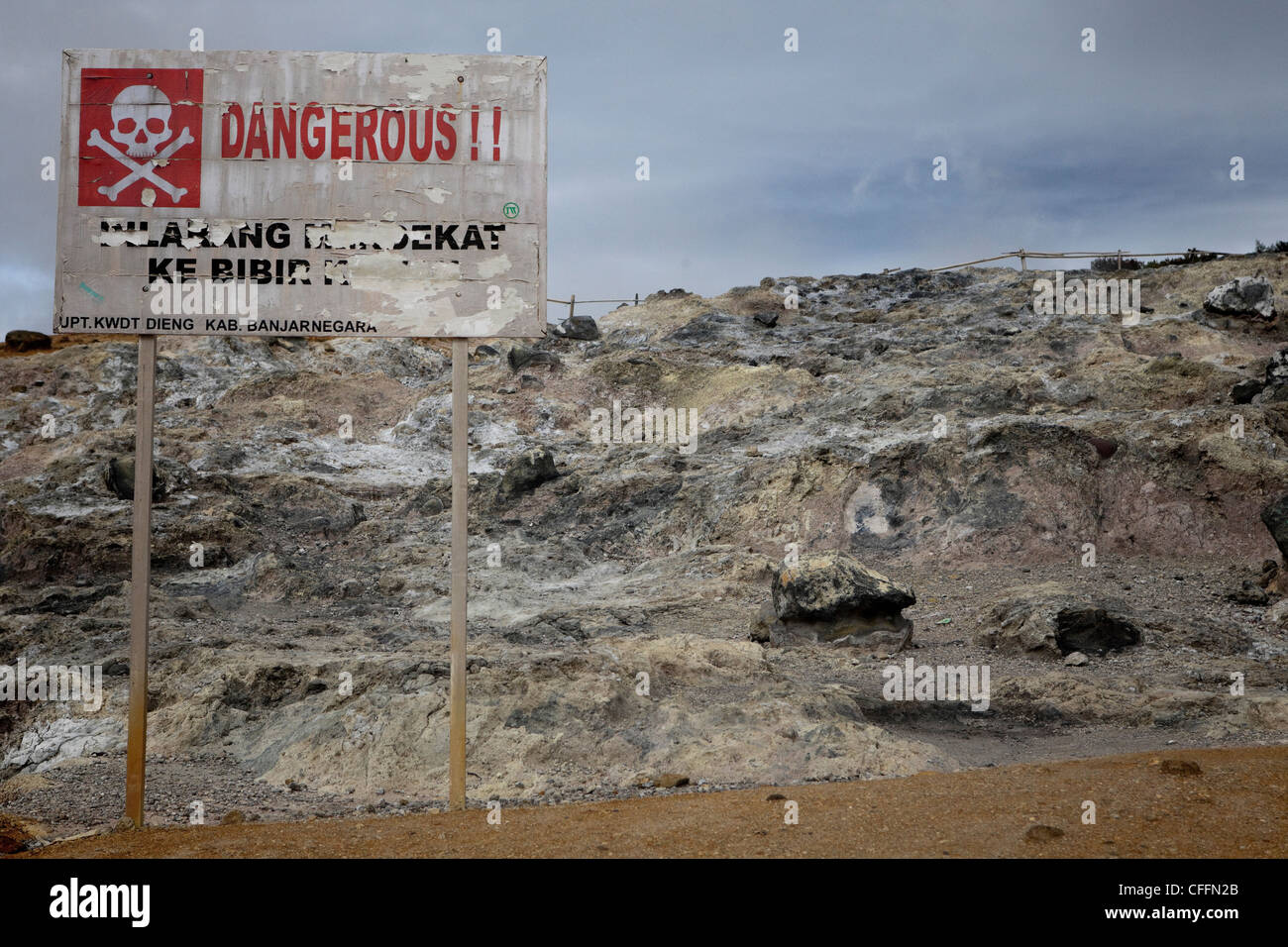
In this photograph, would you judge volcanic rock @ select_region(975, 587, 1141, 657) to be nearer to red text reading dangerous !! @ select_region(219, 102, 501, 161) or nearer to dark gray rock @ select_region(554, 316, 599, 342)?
red text reading dangerous !! @ select_region(219, 102, 501, 161)

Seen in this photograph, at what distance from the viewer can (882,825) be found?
507 centimetres

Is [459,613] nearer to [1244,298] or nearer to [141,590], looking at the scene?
[141,590]

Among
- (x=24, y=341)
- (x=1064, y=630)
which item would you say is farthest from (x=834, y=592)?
(x=24, y=341)

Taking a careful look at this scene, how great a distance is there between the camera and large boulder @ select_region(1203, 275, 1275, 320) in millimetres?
24156

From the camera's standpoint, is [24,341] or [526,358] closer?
[526,358]

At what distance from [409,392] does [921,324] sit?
14063 mm

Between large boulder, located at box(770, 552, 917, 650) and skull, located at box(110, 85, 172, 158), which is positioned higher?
skull, located at box(110, 85, 172, 158)

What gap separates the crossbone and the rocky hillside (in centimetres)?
407

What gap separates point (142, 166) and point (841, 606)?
829 cm

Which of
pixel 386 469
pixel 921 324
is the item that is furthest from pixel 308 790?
pixel 921 324

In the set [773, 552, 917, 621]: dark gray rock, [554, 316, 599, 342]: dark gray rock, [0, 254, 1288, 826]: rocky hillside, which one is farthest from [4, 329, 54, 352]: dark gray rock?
[773, 552, 917, 621]: dark gray rock

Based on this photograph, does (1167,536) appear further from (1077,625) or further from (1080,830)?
(1080,830)

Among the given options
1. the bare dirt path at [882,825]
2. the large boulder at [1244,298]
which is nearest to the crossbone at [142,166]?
the bare dirt path at [882,825]

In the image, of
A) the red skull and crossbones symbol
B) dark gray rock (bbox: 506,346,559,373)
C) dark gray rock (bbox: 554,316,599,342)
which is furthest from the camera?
dark gray rock (bbox: 554,316,599,342)
